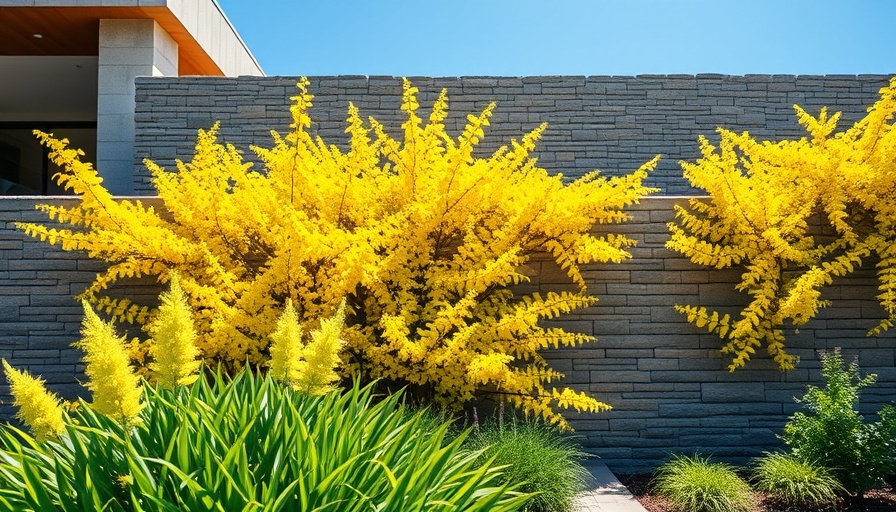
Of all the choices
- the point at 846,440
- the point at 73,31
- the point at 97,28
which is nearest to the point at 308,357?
the point at 846,440

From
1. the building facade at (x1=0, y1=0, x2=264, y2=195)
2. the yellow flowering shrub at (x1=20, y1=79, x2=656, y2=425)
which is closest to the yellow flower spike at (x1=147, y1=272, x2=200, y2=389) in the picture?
the yellow flowering shrub at (x1=20, y1=79, x2=656, y2=425)

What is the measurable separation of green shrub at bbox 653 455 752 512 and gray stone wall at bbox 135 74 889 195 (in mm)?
4263

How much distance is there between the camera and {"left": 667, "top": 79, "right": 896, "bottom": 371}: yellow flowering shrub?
612 cm

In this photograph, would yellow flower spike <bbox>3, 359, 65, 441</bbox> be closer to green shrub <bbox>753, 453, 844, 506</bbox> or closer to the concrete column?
green shrub <bbox>753, 453, 844, 506</bbox>

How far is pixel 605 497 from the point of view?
537 cm

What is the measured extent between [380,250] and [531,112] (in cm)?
348

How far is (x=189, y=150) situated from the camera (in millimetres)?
8781

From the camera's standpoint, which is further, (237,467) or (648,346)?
(648,346)

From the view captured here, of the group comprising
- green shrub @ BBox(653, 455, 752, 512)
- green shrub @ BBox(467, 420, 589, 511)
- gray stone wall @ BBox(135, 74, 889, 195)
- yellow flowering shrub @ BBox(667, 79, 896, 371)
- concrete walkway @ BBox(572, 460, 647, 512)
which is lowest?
concrete walkway @ BBox(572, 460, 647, 512)

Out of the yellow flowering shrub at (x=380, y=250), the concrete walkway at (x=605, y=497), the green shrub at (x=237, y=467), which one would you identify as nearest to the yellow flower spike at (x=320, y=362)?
the green shrub at (x=237, y=467)

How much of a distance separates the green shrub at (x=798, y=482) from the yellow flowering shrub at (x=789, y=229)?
3.08ft

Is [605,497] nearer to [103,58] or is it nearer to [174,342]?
[174,342]

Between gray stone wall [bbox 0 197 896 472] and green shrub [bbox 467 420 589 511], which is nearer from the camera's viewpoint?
green shrub [bbox 467 420 589 511]

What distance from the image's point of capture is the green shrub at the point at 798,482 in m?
5.23
